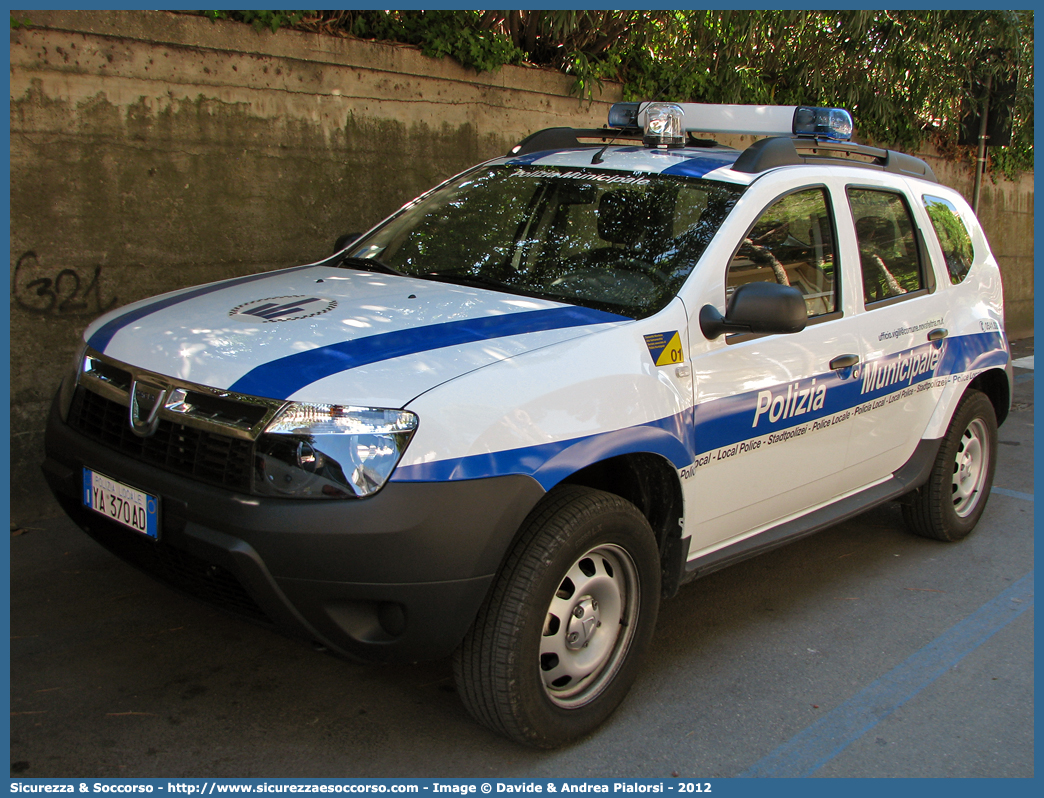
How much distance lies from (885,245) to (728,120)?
97 cm

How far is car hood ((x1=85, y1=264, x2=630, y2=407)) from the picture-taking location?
2.60 metres

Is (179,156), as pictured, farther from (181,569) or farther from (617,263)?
(181,569)

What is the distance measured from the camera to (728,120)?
14.9ft

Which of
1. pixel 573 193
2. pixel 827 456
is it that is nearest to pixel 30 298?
pixel 573 193

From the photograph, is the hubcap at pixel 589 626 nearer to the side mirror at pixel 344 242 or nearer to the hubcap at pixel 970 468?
the side mirror at pixel 344 242

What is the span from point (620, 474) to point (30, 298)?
332cm

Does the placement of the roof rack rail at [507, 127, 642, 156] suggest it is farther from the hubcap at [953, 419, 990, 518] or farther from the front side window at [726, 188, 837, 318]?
the hubcap at [953, 419, 990, 518]

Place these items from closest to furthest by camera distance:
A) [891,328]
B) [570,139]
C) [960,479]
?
[891,328]
[570,139]
[960,479]

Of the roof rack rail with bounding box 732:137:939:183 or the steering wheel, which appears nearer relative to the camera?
the steering wheel

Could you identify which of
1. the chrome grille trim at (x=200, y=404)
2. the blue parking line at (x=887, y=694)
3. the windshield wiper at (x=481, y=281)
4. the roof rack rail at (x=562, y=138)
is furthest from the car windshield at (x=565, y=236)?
the blue parking line at (x=887, y=694)

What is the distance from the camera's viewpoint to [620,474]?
326cm

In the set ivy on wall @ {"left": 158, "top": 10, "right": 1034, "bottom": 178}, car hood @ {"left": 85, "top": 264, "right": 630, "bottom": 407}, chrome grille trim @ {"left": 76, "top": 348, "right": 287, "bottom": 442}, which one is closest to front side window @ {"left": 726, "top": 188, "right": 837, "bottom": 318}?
car hood @ {"left": 85, "top": 264, "right": 630, "bottom": 407}

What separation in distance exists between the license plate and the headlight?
0.43m

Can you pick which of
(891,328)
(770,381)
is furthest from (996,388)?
(770,381)
